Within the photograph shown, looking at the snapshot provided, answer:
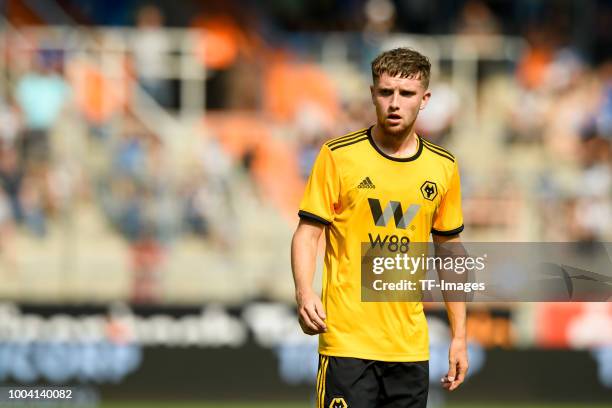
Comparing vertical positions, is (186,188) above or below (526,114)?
below

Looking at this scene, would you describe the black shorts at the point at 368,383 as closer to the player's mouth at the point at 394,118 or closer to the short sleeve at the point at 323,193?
the short sleeve at the point at 323,193

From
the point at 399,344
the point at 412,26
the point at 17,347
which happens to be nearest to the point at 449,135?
the point at 412,26

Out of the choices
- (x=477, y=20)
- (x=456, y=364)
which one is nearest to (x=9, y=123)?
(x=477, y=20)

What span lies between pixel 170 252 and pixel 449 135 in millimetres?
4217

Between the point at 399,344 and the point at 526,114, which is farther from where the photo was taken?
the point at 526,114

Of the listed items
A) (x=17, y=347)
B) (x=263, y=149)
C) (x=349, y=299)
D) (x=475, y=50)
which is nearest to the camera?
(x=349, y=299)

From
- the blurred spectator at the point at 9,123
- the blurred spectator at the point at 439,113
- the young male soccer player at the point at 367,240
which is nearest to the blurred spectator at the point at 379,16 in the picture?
the blurred spectator at the point at 439,113

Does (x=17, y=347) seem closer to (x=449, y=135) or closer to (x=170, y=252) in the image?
(x=170, y=252)

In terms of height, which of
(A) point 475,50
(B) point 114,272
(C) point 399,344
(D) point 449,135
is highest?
(A) point 475,50

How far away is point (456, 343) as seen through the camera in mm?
5352

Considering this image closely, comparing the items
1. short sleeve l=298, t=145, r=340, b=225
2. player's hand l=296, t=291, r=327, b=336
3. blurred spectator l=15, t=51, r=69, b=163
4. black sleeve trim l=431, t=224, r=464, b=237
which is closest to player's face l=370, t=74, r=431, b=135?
short sleeve l=298, t=145, r=340, b=225

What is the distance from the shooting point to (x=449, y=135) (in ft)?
46.3

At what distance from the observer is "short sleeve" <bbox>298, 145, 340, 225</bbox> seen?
521 cm

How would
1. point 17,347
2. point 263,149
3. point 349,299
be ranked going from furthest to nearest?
point 263,149
point 17,347
point 349,299
